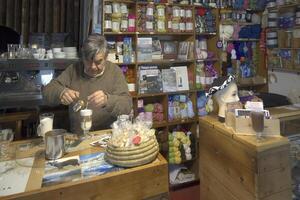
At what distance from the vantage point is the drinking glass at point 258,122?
1.35m

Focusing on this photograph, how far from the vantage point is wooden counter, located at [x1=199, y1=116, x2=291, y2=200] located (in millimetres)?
1319

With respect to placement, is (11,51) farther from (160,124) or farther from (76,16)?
(160,124)

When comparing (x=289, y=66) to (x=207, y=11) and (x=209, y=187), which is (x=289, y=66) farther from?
(x=209, y=187)

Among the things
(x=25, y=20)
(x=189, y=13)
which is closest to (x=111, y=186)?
(x=189, y=13)

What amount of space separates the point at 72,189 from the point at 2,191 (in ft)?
0.87

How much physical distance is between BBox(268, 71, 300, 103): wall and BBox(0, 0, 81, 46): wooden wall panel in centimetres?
256

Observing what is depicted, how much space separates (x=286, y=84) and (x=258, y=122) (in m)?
2.27

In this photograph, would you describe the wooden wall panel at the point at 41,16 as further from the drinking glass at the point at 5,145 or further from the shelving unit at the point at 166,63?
the drinking glass at the point at 5,145

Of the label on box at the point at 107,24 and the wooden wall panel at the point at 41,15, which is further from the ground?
the wooden wall panel at the point at 41,15

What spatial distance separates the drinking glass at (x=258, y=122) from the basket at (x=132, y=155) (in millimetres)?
552

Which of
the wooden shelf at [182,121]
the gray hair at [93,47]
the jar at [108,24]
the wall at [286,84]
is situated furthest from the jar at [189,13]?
the gray hair at [93,47]

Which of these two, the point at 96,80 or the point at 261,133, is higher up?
the point at 96,80

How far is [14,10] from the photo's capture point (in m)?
3.00

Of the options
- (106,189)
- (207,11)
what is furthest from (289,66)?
(106,189)
